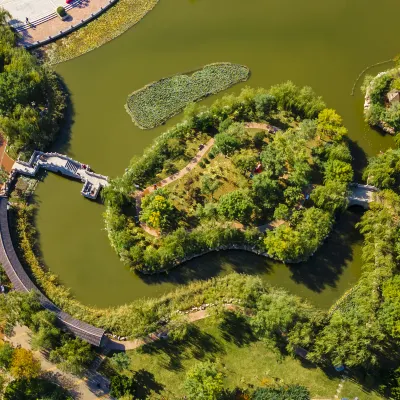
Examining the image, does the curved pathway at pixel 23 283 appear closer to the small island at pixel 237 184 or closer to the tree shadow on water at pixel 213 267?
the tree shadow on water at pixel 213 267

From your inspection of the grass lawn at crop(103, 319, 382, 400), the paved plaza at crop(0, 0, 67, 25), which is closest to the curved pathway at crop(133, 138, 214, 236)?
the grass lawn at crop(103, 319, 382, 400)

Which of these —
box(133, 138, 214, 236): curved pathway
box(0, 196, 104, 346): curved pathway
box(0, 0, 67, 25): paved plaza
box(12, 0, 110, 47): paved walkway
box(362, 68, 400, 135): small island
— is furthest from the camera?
box(0, 0, 67, 25): paved plaza

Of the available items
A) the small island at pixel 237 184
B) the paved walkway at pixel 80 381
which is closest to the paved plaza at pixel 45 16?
the small island at pixel 237 184

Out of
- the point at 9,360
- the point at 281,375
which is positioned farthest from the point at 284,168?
the point at 9,360

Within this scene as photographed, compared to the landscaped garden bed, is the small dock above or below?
below

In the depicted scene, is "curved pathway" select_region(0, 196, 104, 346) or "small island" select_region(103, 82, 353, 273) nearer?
"curved pathway" select_region(0, 196, 104, 346)

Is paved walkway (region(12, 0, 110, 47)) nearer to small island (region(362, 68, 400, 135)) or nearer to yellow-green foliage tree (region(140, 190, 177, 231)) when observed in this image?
yellow-green foliage tree (region(140, 190, 177, 231))

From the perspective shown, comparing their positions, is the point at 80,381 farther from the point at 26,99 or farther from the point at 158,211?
the point at 26,99
